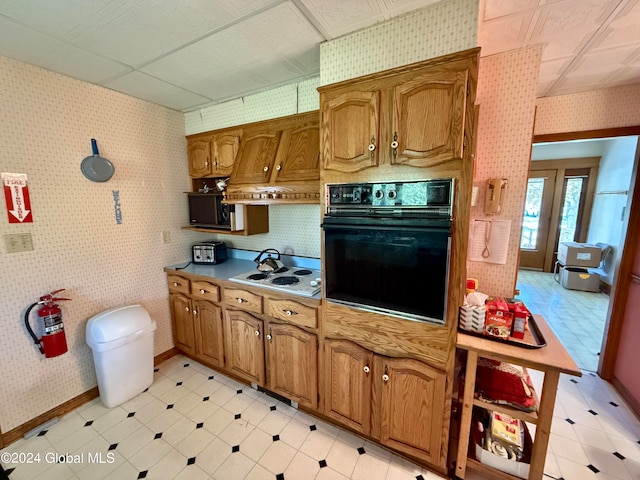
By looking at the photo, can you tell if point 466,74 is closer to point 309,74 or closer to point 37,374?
point 309,74

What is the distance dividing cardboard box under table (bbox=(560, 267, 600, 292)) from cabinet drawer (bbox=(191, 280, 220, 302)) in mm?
5745

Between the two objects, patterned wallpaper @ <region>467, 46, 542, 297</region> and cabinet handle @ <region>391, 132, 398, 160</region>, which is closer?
cabinet handle @ <region>391, 132, 398, 160</region>

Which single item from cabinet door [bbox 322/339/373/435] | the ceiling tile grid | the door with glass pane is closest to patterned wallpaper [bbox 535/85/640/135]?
the ceiling tile grid

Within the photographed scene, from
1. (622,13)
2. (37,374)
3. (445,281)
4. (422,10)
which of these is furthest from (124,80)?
(622,13)

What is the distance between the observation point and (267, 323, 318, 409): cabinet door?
1.78 metres

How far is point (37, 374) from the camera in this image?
5.95 feet

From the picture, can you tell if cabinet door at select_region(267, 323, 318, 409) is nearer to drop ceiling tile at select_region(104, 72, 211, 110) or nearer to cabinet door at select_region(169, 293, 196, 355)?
cabinet door at select_region(169, 293, 196, 355)

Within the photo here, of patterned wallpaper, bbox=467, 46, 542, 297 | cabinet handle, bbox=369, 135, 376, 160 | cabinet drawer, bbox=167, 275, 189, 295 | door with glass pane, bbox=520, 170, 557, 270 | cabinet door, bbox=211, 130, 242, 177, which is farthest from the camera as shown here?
door with glass pane, bbox=520, 170, 557, 270

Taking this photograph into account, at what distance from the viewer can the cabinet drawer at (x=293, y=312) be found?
5.66 ft

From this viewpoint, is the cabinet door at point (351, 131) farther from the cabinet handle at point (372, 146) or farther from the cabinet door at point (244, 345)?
the cabinet door at point (244, 345)

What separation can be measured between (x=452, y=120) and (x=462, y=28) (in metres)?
0.39

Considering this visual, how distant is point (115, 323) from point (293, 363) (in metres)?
1.41

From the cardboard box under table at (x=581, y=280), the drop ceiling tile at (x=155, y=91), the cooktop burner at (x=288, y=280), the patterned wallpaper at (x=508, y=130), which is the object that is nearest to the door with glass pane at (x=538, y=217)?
the cardboard box under table at (x=581, y=280)

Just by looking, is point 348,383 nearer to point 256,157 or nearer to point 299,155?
point 299,155
